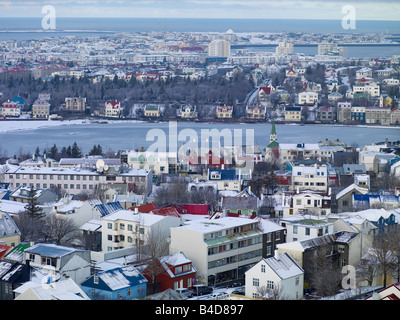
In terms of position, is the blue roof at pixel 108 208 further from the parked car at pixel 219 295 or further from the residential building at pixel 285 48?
the residential building at pixel 285 48

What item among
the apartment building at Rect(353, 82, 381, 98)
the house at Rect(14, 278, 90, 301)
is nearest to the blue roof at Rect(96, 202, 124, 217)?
the house at Rect(14, 278, 90, 301)

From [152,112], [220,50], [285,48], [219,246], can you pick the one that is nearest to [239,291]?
[219,246]

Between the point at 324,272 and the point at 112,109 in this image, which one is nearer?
the point at 324,272

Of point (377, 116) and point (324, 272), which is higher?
point (377, 116)

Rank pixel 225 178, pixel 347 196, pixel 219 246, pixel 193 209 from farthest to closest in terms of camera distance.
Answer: pixel 225 178 → pixel 347 196 → pixel 193 209 → pixel 219 246

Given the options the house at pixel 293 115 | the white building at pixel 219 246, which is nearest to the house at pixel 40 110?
the house at pixel 293 115

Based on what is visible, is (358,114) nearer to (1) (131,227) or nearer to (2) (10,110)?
(2) (10,110)

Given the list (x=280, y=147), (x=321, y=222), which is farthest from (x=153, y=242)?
(x=280, y=147)
